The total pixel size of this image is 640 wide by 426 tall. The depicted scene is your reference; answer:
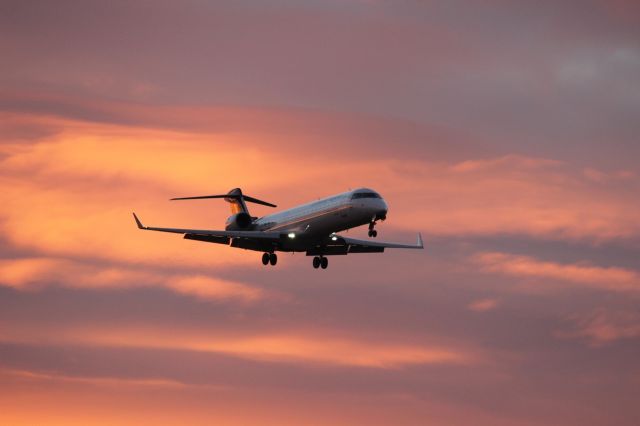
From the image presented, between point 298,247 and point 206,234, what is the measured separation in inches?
297

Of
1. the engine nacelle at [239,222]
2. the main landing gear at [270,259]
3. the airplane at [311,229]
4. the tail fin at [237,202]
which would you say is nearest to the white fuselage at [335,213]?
the airplane at [311,229]

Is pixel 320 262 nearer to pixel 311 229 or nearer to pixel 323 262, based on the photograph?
pixel 323 262

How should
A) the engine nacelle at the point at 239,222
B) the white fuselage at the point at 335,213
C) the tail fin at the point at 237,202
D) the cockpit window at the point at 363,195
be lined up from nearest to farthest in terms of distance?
the white fuselage at the point at 335,213 < the cockpit window at the point at 363,195 < the engine nacelle at the point at 239,222 < the tail fin at the point at 237,202

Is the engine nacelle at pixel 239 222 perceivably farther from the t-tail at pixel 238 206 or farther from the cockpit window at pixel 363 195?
the cockpit window at pixel 363 195

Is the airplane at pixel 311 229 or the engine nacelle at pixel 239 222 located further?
the engine nacelle at pixel 239 222

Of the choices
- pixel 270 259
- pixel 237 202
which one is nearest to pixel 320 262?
pixel 270 259

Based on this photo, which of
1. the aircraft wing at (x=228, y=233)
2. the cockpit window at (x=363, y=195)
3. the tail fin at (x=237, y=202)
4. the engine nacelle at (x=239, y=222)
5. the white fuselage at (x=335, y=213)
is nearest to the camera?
the white fuselage at (x=335, y=213)

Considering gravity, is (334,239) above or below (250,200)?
below

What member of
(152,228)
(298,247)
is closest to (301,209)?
(298,247)

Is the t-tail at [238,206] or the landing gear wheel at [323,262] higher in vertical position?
the t-tail at [238,206]

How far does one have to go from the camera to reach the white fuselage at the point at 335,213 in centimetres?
8244

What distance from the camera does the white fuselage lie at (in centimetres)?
8244

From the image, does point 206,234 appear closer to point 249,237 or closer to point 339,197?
point 249,237

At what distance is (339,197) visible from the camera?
3307 inches
